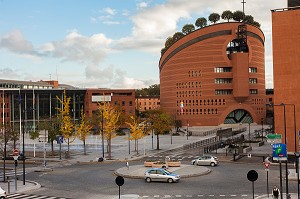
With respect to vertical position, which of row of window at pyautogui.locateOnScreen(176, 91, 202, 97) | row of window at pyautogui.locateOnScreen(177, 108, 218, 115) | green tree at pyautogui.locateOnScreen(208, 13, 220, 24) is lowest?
row of window at pyautogui.locateOnScreen(177, 108, 218, 115)

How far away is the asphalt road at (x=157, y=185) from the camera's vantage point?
108ft

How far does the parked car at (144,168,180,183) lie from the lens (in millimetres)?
38156

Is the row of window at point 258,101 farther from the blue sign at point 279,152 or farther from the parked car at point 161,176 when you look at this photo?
the blue sign at point 279,152

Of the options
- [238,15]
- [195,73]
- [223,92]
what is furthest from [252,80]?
[238,15]

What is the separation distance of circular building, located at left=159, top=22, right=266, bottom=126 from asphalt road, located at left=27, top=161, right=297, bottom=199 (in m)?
79.0

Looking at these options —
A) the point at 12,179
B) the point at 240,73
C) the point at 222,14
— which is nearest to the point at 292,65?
the point at 12,179

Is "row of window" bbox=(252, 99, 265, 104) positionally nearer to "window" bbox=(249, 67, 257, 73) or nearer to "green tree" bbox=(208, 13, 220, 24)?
"window" bbox=(249, 67, 257, 73)

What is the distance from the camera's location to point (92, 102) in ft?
413

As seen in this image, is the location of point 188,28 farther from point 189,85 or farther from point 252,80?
point 252,80

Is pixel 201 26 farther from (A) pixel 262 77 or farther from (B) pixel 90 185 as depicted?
(B) pixel 90 185

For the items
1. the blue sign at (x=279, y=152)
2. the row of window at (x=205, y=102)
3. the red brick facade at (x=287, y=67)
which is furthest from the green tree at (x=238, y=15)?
the blue sign at (x=279, y=152)

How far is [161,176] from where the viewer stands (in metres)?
38.3

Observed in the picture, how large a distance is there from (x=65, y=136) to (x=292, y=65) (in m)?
37.4

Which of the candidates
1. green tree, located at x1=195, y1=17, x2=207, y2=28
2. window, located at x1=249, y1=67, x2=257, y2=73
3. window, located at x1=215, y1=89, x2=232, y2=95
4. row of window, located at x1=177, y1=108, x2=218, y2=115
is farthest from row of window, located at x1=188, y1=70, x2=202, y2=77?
green tree, located at x1=195, y1=17, x2=207, y2=28
